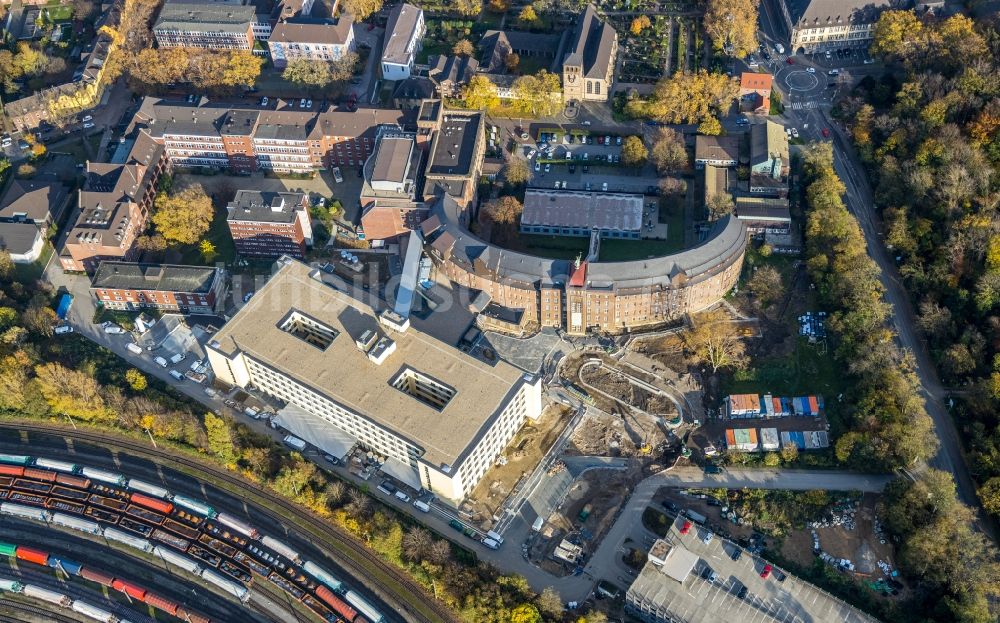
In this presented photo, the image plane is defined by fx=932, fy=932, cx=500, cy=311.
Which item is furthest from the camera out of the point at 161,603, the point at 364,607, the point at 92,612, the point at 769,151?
the point at 769,151

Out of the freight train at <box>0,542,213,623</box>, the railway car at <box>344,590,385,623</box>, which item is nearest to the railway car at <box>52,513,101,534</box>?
the freight train at <box>0,542,213,623</box>

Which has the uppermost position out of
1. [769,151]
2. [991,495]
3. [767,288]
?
[769,151]

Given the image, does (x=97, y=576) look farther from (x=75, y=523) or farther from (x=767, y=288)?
(x=767, y=288)

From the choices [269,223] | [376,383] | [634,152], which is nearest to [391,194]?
[269,223]

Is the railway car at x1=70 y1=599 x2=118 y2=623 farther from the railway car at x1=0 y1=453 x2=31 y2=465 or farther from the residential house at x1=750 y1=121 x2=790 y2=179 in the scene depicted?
the residential house at x1=750 y1=121 x2=790 y2=179

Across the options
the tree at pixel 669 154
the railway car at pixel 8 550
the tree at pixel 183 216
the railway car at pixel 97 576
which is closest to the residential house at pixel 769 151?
the tree at pixel 669 154

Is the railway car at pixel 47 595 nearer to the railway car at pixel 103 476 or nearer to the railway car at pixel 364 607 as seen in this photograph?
the railway car at pixel 103 476
